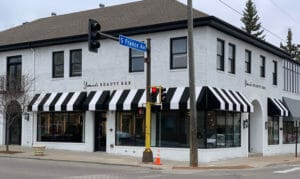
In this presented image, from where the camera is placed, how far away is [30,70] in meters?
33.4

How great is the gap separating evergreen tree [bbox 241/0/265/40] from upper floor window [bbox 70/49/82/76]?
49.4 metres

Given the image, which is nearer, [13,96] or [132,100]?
[132,100]

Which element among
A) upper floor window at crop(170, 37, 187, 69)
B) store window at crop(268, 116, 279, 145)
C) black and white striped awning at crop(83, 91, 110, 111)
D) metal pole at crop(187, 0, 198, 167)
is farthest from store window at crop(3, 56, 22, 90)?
store window at crop(268, 116, 279, 145)

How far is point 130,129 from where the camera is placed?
2889cm

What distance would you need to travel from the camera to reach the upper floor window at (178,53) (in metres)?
27.4

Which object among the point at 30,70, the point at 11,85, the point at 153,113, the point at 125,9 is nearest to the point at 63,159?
the point at 153,113

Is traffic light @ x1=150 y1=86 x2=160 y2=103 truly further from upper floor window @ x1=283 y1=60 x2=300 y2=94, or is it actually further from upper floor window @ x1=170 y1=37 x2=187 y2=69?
upper floor window @ x1=283 y1=60 x2=300 y2=94

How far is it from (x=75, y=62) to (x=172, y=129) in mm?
8137

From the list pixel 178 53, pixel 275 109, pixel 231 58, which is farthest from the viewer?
pixel 275 109

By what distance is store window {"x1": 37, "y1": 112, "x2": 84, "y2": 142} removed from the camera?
3094 centimetres

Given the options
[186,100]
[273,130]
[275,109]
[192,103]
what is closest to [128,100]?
[186,100]

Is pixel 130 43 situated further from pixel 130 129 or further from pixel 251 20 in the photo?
pixel 251 20

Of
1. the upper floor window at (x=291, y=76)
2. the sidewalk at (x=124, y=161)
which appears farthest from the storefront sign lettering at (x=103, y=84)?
the upper floor window at (x=291, y=76)

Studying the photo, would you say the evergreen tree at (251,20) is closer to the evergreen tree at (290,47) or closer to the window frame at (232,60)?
the evergreen tree at (290,47)
